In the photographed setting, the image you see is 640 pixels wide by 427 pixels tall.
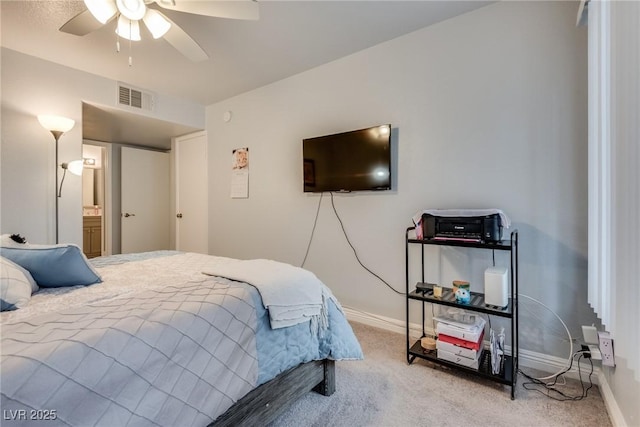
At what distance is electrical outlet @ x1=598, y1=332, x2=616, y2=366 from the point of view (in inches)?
58.7

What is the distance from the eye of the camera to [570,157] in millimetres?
1801

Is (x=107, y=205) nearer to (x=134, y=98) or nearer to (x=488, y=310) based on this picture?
(x=134, y=98)

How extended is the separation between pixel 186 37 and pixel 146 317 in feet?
5.70

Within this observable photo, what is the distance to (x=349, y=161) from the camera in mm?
2600

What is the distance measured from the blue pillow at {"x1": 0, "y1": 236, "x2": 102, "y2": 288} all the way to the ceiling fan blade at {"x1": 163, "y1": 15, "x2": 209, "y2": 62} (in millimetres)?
1376

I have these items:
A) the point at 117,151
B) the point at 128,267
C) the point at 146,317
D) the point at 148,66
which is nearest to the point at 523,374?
the point at 146,317

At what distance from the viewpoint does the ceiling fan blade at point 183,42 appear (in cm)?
185

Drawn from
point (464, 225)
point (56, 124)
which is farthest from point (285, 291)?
point (56, 124)

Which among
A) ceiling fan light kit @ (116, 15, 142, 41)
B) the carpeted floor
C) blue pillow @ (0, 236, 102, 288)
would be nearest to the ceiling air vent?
ceiling fan light kit @ (116, 15, 142, 41)

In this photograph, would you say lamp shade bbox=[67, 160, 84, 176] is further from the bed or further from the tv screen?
the tv screen

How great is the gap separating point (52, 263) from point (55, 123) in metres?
1.90

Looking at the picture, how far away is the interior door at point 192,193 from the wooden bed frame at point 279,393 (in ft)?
9.48

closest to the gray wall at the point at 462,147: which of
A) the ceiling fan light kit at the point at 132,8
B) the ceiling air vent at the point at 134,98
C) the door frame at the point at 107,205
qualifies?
the ceiling air vent at the point at 134,98

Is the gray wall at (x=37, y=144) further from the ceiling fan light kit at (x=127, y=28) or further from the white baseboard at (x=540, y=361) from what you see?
the white baseboard at (x=540, y=361)
